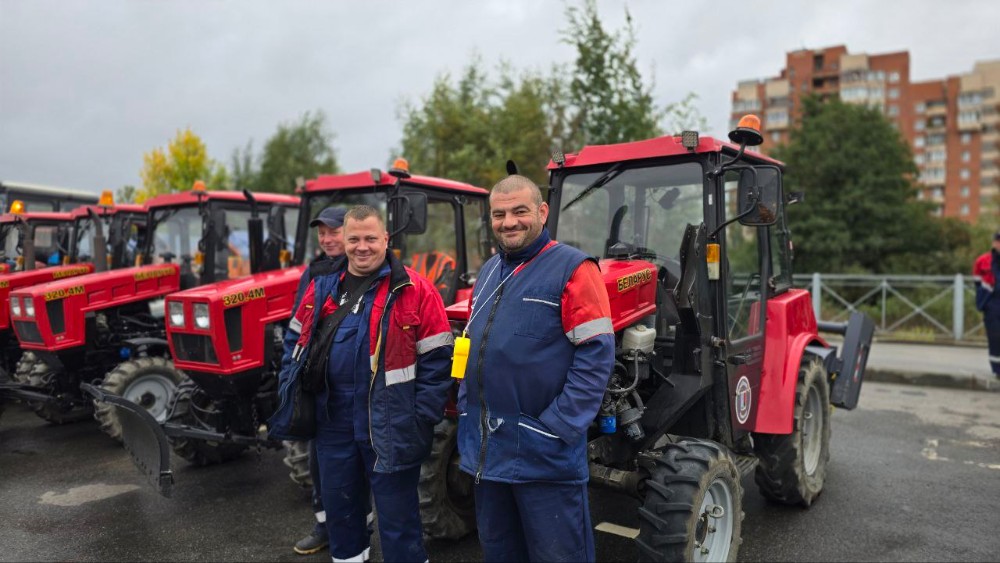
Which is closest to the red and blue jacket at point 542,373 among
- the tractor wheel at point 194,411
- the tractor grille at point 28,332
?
the tractor wheel at point 194,411

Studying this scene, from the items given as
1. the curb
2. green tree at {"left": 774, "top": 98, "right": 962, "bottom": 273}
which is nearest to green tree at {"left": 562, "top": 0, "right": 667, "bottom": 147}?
the curb

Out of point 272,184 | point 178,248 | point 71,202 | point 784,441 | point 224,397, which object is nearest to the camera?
point 784,441

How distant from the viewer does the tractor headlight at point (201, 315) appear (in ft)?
15.9

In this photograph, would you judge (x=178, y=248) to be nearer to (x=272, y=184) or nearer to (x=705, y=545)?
(x=705, y=545)

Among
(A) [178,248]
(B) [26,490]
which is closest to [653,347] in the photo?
(B) [26,490]

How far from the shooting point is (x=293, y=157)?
1268 inches

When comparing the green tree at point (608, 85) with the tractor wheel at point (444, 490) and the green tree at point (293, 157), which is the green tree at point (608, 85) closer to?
the tractor wheel at point (444, 490)

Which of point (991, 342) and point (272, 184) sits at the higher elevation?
point (272, 184)

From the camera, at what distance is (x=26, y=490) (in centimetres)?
522

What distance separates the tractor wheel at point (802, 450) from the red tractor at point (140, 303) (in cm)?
437

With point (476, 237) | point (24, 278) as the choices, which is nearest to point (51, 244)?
point (24, 278)

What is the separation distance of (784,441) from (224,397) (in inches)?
150

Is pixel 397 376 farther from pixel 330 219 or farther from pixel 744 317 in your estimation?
pixel 744 317

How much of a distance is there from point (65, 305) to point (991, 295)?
34.0ft
